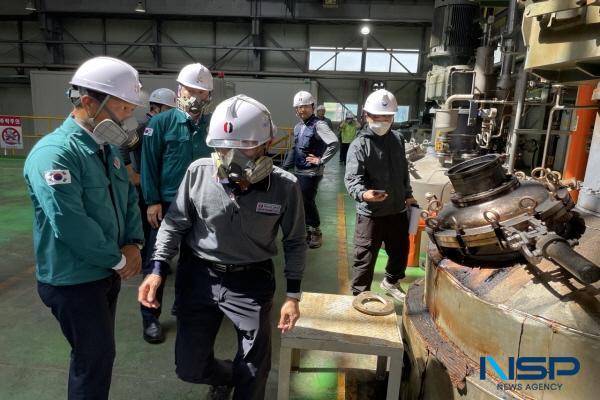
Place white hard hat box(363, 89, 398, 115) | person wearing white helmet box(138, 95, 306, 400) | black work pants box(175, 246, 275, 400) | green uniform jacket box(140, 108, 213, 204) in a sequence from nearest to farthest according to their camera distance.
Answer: person wearing white helmet box(138, 95, 306, 400) → black work pants box(175, 246, 275, 400) → green uniform jacket box(140, 108, 213, 204) → white hard hat box(363, 89, 398, 115)

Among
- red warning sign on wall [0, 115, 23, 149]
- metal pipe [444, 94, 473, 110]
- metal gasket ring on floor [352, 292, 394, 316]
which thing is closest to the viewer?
metal gasket ring on floor [352, 292, 394, 316]

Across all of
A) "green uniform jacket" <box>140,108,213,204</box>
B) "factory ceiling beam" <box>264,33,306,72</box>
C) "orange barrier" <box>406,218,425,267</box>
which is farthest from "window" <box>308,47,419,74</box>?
"green uniform jacket" <box>140,108,213,204</box>

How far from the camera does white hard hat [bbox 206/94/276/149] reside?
194cm

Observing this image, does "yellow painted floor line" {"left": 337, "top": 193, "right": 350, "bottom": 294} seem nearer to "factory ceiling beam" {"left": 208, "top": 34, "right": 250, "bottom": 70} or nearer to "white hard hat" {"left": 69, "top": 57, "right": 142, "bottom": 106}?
"white hard hat" {"left": 69, "top": 57, "right": 142, "bottom": 106}

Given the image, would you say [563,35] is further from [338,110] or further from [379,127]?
[338,110]

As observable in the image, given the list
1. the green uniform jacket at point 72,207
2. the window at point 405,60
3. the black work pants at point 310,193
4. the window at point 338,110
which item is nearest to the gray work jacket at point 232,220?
the green uniform jacket at point 72,207

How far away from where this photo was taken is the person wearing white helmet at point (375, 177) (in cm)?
338

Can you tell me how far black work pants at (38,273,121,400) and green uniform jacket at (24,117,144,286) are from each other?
0.20ft

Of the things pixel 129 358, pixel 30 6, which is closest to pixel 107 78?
pixel 129 358

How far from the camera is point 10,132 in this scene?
1176 centimetres

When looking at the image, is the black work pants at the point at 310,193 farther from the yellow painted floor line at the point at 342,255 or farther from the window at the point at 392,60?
the window at the point at 392,60

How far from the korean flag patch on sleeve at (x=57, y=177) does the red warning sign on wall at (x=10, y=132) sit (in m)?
12.2

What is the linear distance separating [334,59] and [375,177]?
14.1 metres

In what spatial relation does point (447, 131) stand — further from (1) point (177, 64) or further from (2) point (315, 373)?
(1) point (177, 64)
